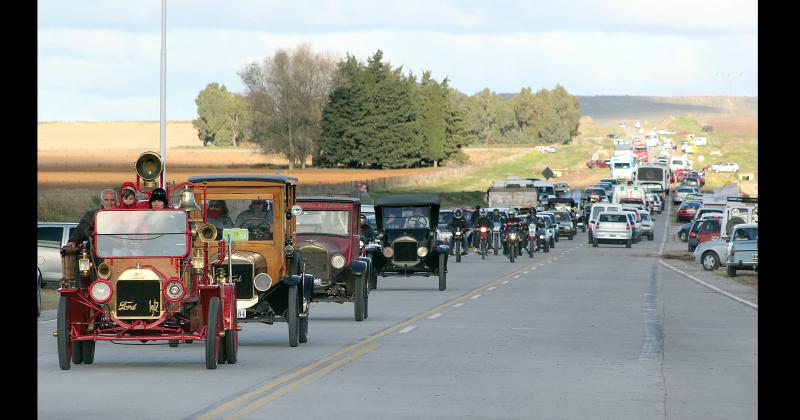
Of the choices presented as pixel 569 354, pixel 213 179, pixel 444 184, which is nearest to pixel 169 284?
pixel 213 179

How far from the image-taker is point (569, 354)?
19.1 m

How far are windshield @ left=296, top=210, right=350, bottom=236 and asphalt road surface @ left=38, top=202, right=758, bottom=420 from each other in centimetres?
145

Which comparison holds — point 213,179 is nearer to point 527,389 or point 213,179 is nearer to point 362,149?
point 527,389

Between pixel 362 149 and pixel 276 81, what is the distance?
1061cm

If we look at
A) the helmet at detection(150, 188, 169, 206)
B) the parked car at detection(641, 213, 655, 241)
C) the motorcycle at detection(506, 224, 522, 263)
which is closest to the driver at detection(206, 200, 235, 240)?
the helmet at detection(150, 188, 169, 206)

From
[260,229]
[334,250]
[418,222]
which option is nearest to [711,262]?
[418,222]

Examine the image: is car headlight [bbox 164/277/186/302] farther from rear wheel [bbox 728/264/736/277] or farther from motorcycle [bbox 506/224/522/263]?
motorcycle [bbox 506/224/522/263]

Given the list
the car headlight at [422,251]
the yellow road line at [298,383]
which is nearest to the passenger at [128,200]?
the yellow road line at [298,383]

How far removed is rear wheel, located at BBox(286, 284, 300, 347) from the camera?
1942 centimetres

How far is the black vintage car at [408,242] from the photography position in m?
34.2

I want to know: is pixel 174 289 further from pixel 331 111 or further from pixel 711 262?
pixel 331 111

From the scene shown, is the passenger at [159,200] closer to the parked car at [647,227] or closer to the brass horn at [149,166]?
Answer: the brass horn at [149,166]

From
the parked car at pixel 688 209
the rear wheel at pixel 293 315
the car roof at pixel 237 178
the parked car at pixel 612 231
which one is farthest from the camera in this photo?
the parked car at pixel 688 209

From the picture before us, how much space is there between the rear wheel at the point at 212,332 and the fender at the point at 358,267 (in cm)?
719
